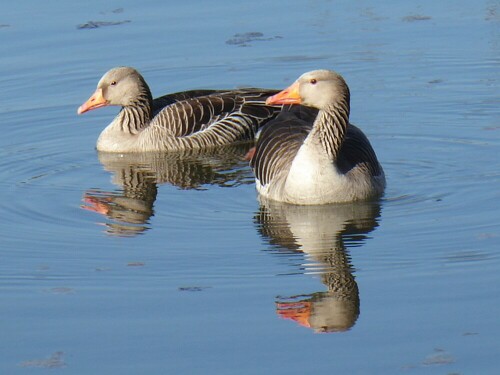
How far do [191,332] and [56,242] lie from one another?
2.87m

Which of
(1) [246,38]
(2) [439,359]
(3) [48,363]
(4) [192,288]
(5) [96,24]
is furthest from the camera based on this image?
(5) [96,24]

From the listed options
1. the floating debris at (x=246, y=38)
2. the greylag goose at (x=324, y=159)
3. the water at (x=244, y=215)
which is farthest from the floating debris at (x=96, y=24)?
the greylag goose at (x=324, y=159)

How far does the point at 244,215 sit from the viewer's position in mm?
12164

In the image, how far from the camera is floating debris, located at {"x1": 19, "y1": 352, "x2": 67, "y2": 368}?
27.4 ft

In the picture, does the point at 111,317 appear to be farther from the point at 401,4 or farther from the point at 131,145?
the point at 401,4

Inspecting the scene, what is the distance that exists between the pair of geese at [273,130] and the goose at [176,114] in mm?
13

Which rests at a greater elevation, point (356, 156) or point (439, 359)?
point (356, 156)

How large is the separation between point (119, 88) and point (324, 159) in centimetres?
477

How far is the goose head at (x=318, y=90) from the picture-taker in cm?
1240

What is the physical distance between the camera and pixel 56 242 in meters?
11.3

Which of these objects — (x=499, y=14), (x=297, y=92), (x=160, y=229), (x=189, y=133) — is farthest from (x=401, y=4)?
(x=160, y=229)

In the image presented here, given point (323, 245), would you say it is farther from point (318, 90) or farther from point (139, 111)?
point (139, 111)

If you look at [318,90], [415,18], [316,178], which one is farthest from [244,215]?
[415,18]

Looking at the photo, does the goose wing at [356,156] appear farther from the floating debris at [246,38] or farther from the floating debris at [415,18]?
the floating debris at [415,18]
